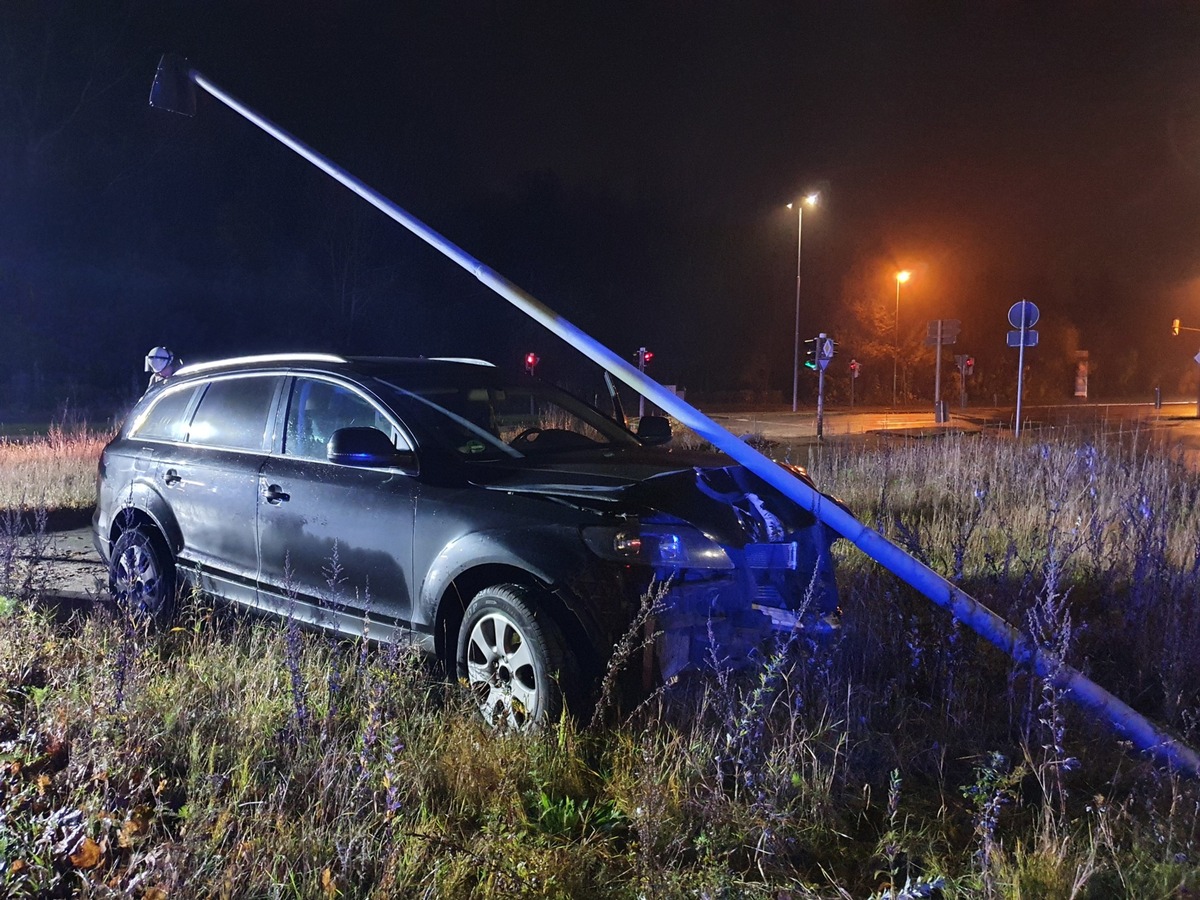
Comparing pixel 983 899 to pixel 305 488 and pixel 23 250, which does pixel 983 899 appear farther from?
pixel 23 250

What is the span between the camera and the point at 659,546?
3350 millimetres

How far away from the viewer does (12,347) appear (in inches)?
1419

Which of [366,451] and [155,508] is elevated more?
[366,451]

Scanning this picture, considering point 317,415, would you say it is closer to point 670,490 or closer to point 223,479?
point 223,479

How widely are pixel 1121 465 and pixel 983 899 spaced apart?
327 inches

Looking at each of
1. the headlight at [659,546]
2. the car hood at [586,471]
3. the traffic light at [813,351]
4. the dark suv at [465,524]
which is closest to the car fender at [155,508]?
the dark suv at [465,524]

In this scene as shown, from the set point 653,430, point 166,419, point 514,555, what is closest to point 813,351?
point 653,430

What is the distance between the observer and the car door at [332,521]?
388 cm

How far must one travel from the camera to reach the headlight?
3.30 meters

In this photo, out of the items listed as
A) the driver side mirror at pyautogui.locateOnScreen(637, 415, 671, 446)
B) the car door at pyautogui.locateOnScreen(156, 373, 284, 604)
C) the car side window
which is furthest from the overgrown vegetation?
the driver side mirror at pyautogui.locateOnScreen(637, 415, 671, 446)

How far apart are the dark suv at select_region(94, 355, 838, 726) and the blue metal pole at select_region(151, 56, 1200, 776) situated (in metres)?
0.20

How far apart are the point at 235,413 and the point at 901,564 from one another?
12.3 feet

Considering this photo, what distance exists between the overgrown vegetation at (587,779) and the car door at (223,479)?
1.40ft

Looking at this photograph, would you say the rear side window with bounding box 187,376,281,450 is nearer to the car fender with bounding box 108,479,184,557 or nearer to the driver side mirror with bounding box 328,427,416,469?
the car fender with bounding box 108,479,184,557
